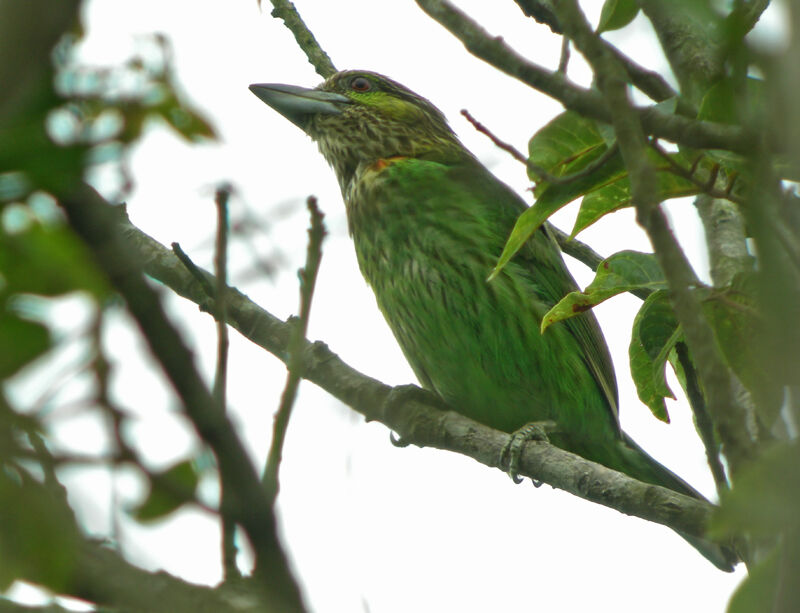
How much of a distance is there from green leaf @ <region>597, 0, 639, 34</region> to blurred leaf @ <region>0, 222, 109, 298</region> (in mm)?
1579

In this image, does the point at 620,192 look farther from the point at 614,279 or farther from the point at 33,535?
the point at 33,535

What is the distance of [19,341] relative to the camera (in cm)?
130

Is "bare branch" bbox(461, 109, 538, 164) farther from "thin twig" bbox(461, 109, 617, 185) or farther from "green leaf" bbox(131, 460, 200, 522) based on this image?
"green leaf" bbox(131, 460, 200, 522)

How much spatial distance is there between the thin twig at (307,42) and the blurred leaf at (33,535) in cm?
300

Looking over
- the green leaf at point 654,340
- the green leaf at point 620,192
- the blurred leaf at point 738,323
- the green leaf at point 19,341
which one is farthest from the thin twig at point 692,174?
the green leaf at point 19,341

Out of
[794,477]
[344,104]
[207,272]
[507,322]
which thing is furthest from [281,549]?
[344,104]

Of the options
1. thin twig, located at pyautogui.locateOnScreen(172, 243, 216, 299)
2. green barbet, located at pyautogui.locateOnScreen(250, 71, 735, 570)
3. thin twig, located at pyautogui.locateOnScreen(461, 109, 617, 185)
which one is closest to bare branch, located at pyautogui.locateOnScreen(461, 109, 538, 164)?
thin twig, located at pyautogui.locateOnScreen(461, 109, 617, 185)

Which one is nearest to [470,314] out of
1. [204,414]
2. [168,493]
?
[168,493]

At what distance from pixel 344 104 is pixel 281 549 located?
4.41 meters

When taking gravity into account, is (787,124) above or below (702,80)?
below

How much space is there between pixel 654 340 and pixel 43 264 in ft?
5.48

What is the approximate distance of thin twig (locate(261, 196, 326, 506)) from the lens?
121 centimetres

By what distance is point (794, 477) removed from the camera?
3.34 feet

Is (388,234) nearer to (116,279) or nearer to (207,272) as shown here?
(207,272)
